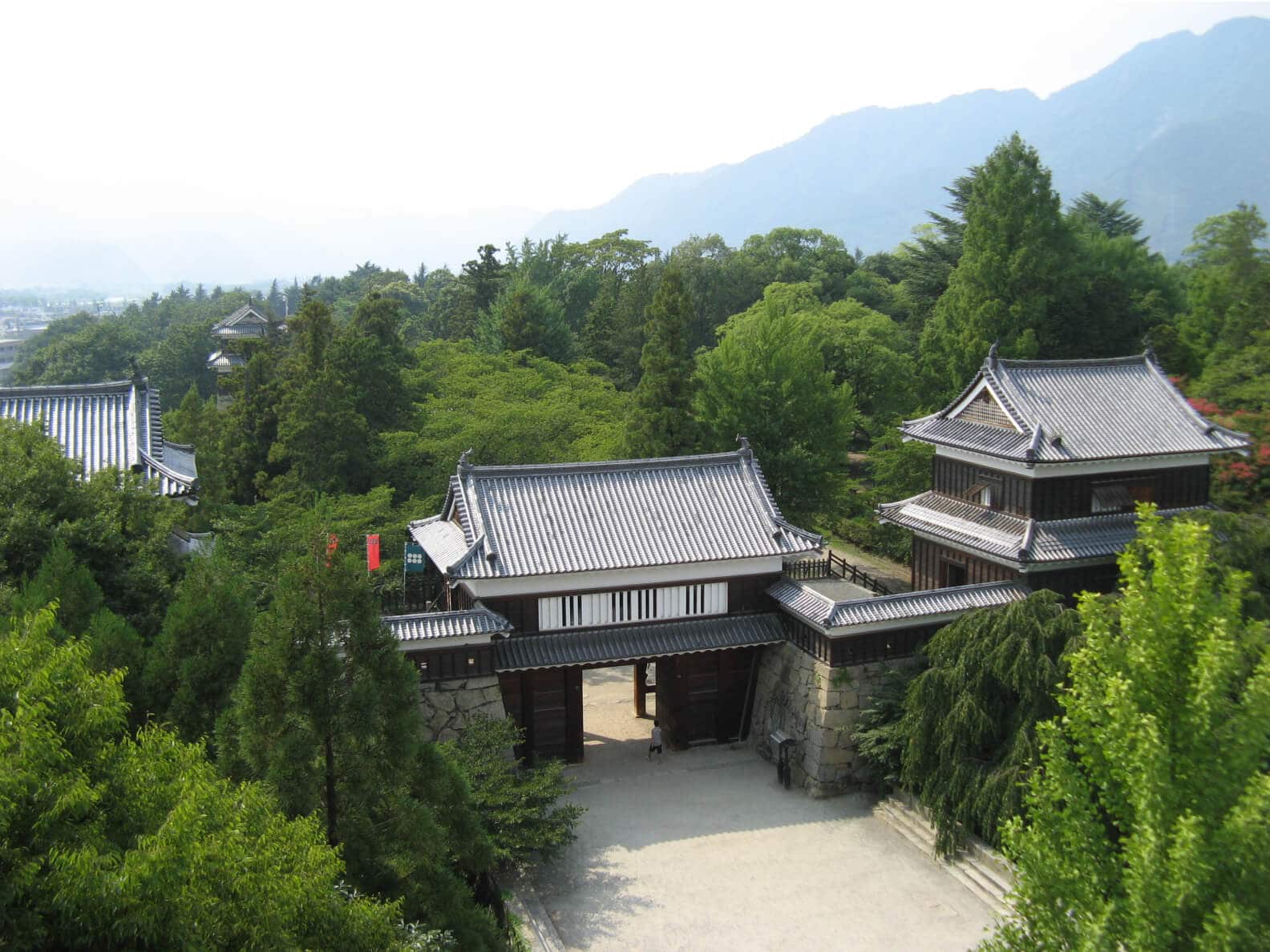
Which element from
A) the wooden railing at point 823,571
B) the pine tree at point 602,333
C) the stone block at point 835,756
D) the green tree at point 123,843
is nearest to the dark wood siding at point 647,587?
the stone block at point 835,756

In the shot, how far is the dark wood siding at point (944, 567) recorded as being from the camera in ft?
66.3

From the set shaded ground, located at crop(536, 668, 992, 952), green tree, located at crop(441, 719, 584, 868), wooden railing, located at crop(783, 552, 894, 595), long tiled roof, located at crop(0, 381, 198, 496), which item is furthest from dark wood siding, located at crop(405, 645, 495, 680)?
wooden railing, located at crop(783, 552, 894, 595)

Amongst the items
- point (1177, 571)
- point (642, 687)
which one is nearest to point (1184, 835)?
point (1177, 571)

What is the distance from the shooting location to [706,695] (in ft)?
66.1

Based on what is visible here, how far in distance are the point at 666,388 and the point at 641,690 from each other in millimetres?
8705

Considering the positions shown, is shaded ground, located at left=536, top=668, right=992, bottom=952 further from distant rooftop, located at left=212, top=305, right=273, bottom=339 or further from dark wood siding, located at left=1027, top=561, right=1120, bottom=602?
distant rooftop, located at left=212, top=305, right=273, bottom=339

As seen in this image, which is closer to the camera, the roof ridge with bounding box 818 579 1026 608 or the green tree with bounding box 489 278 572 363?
the roof ridge with bounding box 818 579 1026 608

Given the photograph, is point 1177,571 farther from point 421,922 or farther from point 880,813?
point 880,813

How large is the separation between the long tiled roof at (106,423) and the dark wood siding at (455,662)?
6678 mm

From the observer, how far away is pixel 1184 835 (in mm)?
7730

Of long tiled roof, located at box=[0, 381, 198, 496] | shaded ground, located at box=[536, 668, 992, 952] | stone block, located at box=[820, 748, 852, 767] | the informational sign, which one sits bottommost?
shaded ground, located at box=[536, 668, 992, 952]

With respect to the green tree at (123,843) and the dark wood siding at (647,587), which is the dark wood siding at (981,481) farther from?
the green tree at (123,843)

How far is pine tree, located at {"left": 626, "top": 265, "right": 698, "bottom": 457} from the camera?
26.9 meters

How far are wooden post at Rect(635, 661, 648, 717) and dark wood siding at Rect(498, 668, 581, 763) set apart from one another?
268 centimetres
